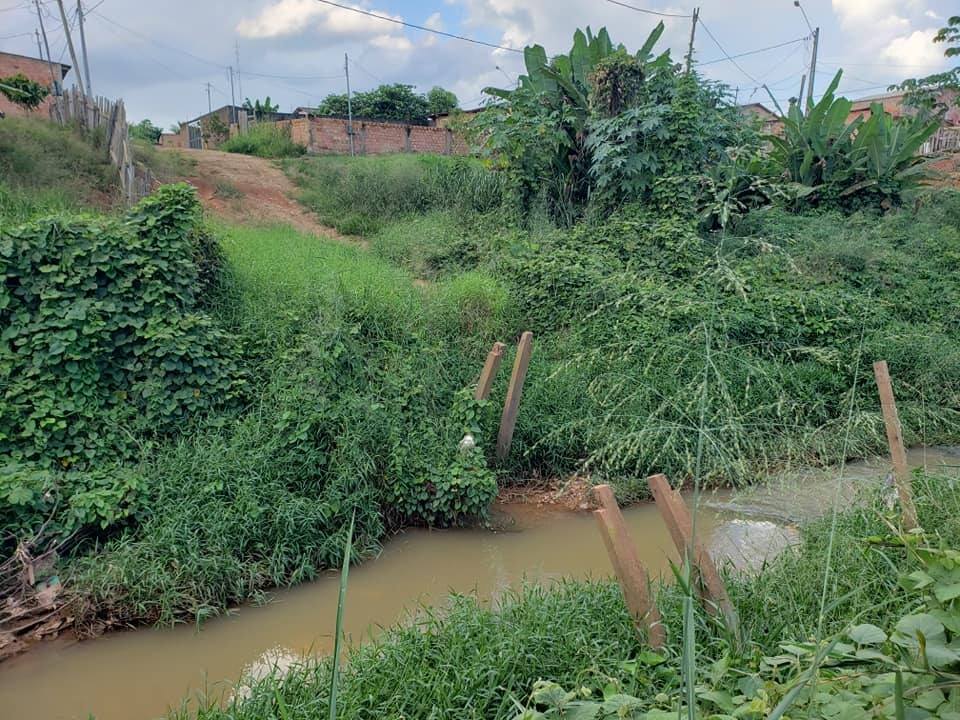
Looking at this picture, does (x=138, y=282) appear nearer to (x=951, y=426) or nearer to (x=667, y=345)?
(x=667, y=345)

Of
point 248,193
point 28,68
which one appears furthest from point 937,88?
point 28,68

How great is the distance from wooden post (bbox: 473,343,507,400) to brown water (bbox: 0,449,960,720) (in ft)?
3.13

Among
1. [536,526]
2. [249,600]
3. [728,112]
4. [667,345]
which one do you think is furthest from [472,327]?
[728,112]

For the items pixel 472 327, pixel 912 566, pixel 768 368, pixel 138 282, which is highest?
pixel 138 282

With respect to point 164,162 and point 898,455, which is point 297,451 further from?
point 164,162

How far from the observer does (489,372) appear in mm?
Answer: 5344

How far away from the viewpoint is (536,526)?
17.1 ft

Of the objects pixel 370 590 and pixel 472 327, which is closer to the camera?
pixel 370 590

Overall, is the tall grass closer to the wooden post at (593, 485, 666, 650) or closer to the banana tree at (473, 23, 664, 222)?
the banana tree at (473, 23, 664, 222)

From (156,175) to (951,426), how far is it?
11.2 metres

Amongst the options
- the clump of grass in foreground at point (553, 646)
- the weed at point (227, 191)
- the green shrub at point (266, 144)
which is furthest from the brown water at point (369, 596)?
the green shrub at point (266, 144)

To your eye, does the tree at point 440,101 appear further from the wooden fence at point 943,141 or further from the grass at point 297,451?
the grass at point 297,451

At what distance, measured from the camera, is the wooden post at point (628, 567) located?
8.73 feet

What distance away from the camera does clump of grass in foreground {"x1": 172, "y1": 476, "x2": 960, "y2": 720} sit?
2.63 meters
